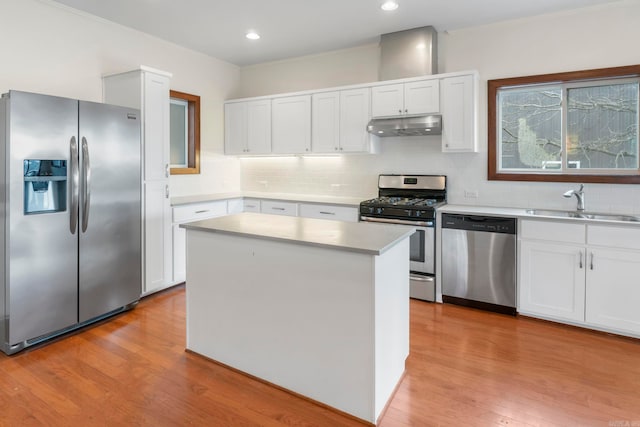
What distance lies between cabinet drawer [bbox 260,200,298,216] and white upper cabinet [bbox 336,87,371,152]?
901 millimetres

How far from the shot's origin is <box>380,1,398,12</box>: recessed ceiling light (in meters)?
3.40

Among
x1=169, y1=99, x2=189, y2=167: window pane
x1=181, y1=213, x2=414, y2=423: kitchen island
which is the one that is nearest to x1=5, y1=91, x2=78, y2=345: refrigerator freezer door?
x1=181, y1=213, x2=414, y2=423: kitchen island

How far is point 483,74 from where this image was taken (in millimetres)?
3951

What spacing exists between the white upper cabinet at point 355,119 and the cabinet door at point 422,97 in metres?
0.45

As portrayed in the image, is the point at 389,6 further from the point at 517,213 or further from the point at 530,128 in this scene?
the point at 517,213

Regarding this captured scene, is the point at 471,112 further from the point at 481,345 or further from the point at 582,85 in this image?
the point at 481,345

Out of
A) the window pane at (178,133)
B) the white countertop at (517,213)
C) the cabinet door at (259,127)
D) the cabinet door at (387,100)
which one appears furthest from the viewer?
the cabinet door at (259,127)

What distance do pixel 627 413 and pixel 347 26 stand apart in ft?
12.6

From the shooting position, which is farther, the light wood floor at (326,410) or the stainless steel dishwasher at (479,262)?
the stainless steel dishwasher at (479,262)

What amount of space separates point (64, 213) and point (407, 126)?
314 centimetres

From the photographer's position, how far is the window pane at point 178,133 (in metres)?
4.81

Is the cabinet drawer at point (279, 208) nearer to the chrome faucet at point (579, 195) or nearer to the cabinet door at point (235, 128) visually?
the cabinet door at point (235, 128)

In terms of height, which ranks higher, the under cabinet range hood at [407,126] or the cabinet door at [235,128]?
the cabinet door at [235,128]

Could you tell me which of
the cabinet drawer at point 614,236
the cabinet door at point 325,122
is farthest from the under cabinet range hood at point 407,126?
the cabinet drawer at point 614,236
